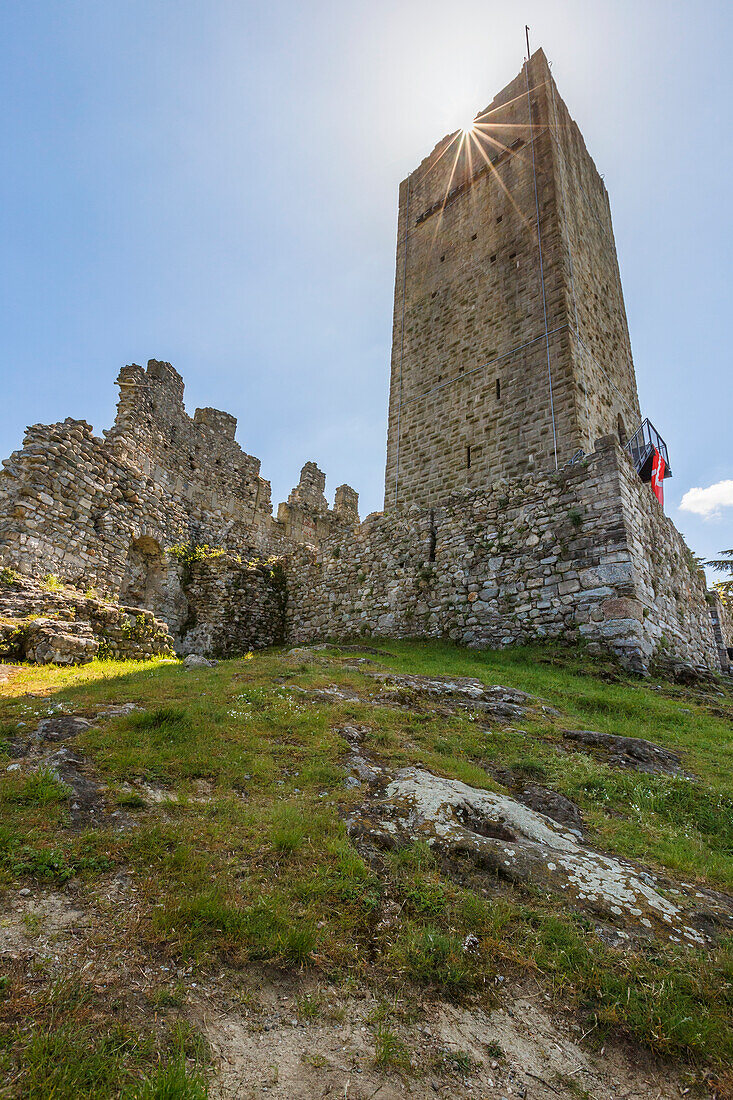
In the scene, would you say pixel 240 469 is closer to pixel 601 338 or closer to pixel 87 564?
pixel 87 564

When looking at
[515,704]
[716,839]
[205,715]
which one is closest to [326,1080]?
[716,839]

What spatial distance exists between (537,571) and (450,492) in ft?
20.3

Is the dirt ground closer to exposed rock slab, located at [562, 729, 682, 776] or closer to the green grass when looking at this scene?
the green grass

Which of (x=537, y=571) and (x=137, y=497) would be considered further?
(x=137, y=497)

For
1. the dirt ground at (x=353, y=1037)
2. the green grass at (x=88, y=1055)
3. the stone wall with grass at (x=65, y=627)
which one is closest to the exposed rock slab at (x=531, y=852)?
the dirt ground at (x=353, y=1037)

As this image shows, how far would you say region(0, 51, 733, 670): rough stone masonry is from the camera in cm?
1050

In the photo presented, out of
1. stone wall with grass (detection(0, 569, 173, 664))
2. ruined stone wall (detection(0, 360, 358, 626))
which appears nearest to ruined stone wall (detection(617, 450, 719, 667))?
stone wall with grass (detection(0, 569, 173, 664))

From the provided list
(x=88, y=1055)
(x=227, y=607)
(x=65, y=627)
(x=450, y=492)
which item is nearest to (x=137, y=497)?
(x=227, y=607)

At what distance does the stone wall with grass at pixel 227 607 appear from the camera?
1526cm

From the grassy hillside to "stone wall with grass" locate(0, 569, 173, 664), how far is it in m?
2.82

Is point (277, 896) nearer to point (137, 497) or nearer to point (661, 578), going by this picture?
point (661, 578)

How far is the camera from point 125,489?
1369 cm

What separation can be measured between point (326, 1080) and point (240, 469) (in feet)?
67.8

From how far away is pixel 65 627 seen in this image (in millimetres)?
8555
